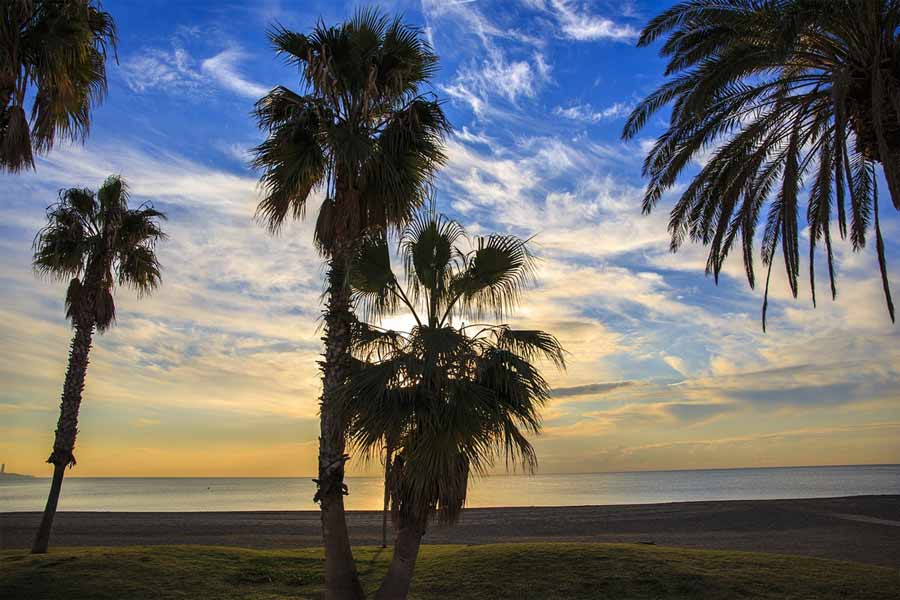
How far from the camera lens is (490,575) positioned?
13.7 metres

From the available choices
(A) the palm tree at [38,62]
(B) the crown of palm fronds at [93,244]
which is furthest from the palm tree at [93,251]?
(A) the palm tree at [38,62]

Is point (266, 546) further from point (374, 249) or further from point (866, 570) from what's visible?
point (866, 570)

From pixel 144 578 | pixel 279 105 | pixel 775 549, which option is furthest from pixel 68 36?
pixel 775 549

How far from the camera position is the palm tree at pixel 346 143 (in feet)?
41.4

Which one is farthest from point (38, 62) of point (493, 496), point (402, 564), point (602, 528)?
point (493, 496)

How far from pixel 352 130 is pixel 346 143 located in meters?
0.68

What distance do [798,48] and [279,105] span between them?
1014cm

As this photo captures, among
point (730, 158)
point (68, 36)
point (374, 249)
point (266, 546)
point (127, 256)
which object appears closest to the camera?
point (68, 36)

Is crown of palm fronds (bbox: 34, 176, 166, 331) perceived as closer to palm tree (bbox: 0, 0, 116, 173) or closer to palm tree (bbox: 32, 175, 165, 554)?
palm tree (bbox: 32, 175, 165, 554)

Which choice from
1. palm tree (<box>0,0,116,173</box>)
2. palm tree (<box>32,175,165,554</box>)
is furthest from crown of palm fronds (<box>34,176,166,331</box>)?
palm tree (<box>0,0,116,173</box>)

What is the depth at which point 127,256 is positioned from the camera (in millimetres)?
19750

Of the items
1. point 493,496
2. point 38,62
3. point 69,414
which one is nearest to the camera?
point 38,62

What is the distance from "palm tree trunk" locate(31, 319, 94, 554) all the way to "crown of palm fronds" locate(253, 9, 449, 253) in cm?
835

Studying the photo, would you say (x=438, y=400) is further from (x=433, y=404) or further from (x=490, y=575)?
(x=490, y=575)
